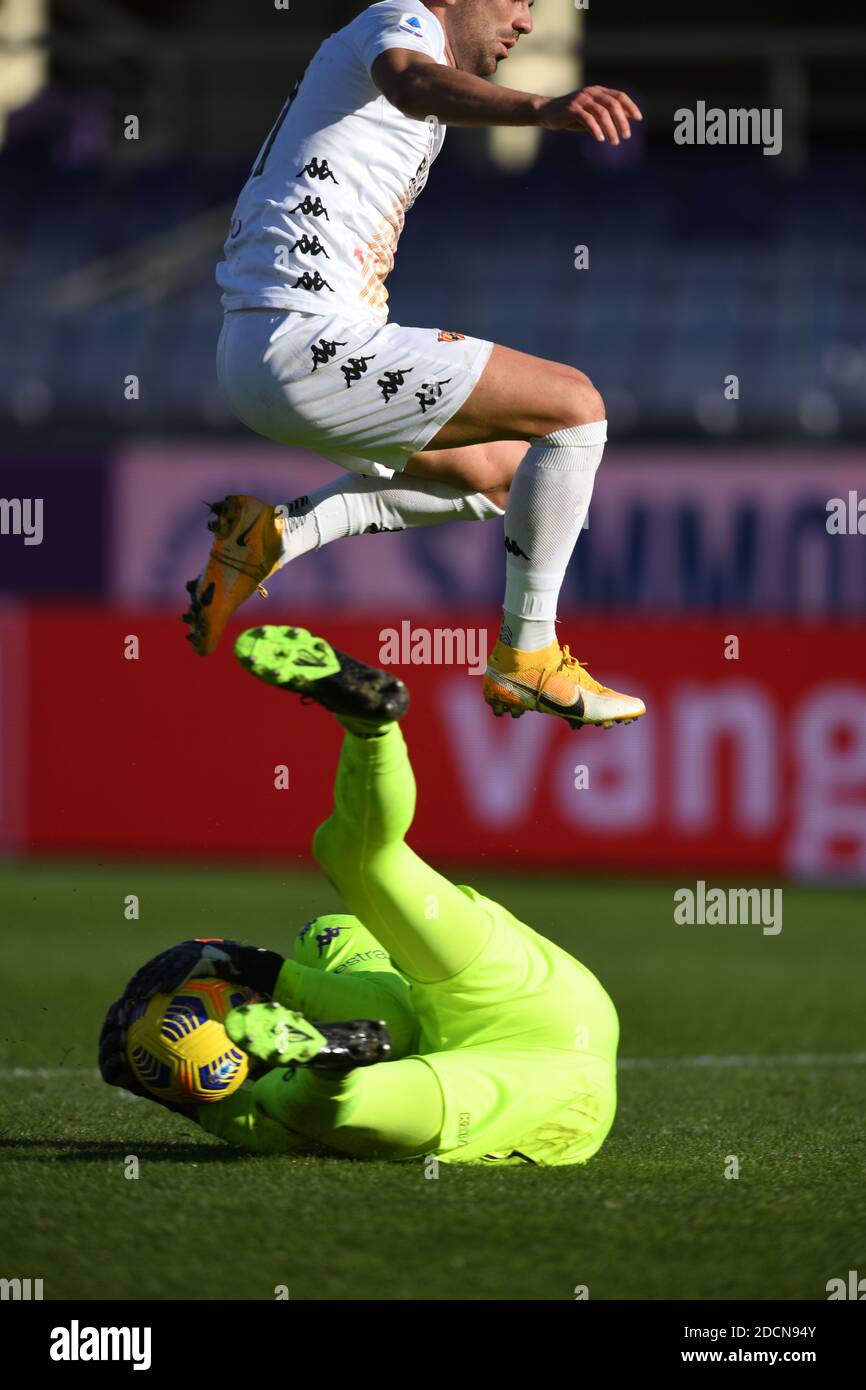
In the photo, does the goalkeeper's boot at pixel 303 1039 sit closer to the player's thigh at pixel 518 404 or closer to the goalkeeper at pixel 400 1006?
the goalkeeper at pixel 400 1006

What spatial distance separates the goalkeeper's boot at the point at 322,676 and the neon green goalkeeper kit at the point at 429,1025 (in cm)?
13

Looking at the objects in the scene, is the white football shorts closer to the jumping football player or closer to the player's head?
the jumping football player

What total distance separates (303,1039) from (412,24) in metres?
2.28

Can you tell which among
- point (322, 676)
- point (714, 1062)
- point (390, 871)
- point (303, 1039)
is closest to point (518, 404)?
point (322, 676)

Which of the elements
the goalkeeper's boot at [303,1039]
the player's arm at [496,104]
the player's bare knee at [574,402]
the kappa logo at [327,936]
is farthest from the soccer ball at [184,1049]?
the player's arm at [496,104]

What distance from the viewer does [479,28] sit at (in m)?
4.71

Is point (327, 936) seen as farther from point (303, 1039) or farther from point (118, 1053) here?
point (303, 1039)

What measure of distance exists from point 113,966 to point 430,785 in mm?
3516

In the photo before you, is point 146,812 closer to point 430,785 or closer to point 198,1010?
point 430,785

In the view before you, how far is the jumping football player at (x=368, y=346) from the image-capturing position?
4617 mm

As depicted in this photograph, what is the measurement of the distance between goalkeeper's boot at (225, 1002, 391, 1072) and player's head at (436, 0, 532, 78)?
2.24 meters

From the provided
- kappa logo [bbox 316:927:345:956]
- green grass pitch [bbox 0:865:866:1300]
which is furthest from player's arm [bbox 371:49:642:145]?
green grass pitch [bbox 0:865:866:1300]

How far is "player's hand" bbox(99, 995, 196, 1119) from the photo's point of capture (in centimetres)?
439

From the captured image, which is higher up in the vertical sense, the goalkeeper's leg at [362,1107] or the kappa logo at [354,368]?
the kappa logo at [354,368]
